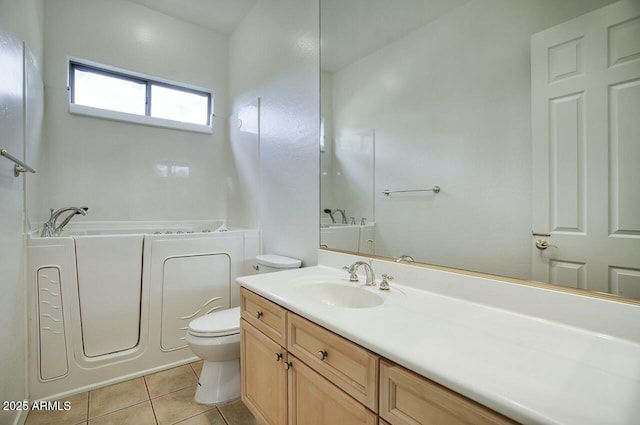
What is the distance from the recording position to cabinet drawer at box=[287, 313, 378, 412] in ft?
2.56

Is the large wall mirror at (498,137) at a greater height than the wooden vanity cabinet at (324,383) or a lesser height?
greater

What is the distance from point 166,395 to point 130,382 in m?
0.36

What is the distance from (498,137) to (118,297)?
2444mm

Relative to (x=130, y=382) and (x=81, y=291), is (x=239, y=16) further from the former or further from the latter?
(x=130, y=382)

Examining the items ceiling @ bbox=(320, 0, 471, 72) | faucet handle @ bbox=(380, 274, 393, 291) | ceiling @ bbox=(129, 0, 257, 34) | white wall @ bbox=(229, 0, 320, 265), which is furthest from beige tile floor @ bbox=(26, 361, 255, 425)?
ceiling @ bbox=(129, 0, 257, 34)

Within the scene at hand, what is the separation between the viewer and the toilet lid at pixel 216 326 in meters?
1.66

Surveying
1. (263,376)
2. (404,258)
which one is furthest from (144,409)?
(404,258)

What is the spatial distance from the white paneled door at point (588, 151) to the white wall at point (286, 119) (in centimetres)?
122

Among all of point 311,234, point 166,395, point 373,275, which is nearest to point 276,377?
point 373,275

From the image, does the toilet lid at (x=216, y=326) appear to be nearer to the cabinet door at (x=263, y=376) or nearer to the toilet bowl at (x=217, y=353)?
the toilet bowl at (x=217, y=353)

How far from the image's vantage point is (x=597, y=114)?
0.82m

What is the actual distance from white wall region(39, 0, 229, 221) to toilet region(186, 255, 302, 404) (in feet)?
5.28

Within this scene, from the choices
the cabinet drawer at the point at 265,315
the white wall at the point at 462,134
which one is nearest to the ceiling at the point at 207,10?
the white wall at the point at 462,134

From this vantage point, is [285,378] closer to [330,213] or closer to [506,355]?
[506,355]
